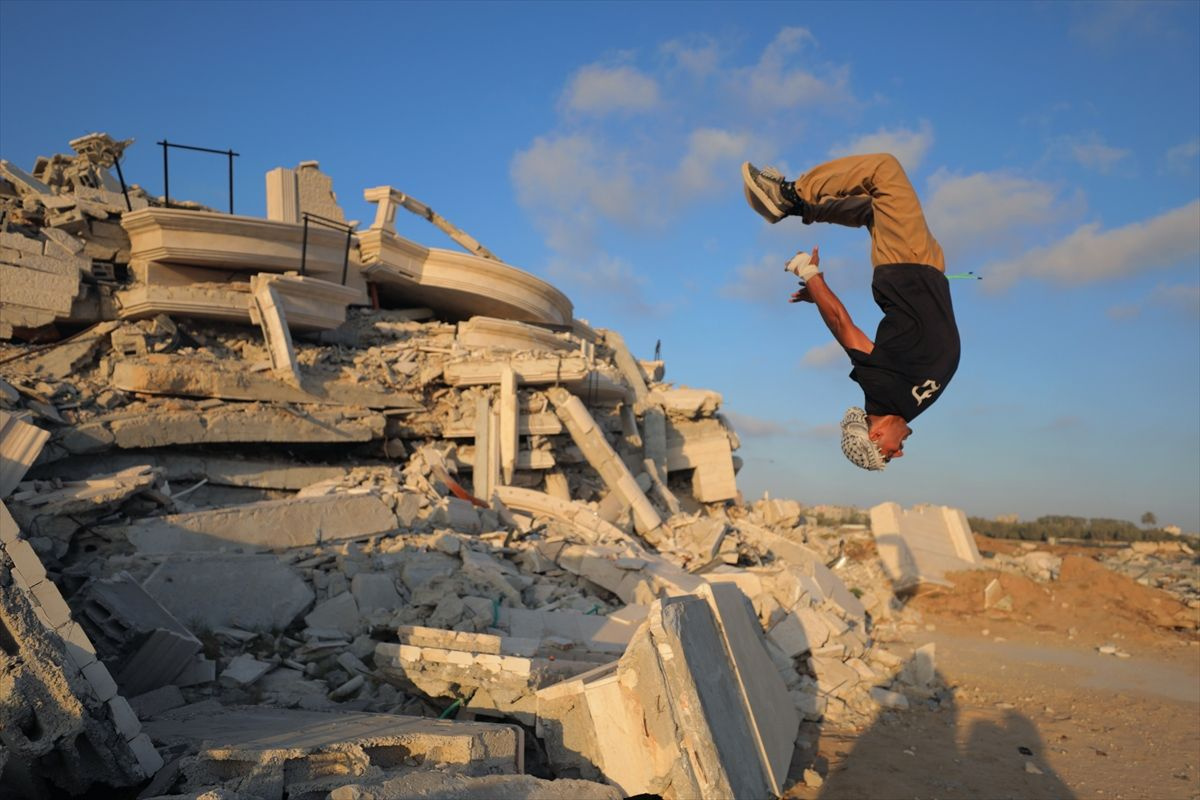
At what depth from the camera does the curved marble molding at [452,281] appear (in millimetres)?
13547

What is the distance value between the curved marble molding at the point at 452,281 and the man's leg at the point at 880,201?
11.2m

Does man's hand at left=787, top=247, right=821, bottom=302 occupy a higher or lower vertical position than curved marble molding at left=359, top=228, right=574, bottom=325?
lower

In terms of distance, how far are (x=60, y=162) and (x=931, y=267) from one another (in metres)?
14.3

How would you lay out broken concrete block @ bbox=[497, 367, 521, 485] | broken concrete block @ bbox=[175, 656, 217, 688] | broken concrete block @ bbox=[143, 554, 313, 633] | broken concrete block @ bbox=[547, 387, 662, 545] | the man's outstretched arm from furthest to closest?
broken concrete block @ bbox=[547, 387, 662, 545] < broken concrete block @ bbox=[497, 367, 521, 485] < broken concrete block @ bbox=[143, 554, 313, 633] < broken concrete block @ bbox=[175, 656, 217, 688] < the man's outstretched arm

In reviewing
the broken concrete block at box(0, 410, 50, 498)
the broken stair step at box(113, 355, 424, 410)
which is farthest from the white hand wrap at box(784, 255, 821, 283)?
the broken stair step at box(113, 355, 424, 410)

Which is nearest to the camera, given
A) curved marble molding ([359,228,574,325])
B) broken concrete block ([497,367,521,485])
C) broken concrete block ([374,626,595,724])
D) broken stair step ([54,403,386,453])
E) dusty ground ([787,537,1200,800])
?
broken concrete block ([374,626,595,724])

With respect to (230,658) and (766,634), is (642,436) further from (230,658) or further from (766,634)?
(230,658)

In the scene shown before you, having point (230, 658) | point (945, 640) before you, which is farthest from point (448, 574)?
point (945, 640)

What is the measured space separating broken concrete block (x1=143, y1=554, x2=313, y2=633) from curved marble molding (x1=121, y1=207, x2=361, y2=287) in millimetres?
5916

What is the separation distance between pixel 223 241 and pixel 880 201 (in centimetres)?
1074

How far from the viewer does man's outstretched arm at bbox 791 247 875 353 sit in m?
3.18

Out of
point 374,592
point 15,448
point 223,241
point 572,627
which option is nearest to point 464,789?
point 572,627

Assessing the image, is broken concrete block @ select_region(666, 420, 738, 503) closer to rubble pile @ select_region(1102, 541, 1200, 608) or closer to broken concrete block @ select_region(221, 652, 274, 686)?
rubble pile @ select_region(1102, 541, 1200, 608)

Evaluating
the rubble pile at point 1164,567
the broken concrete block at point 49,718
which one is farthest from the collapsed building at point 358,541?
the rubble pile at point 1164,567
